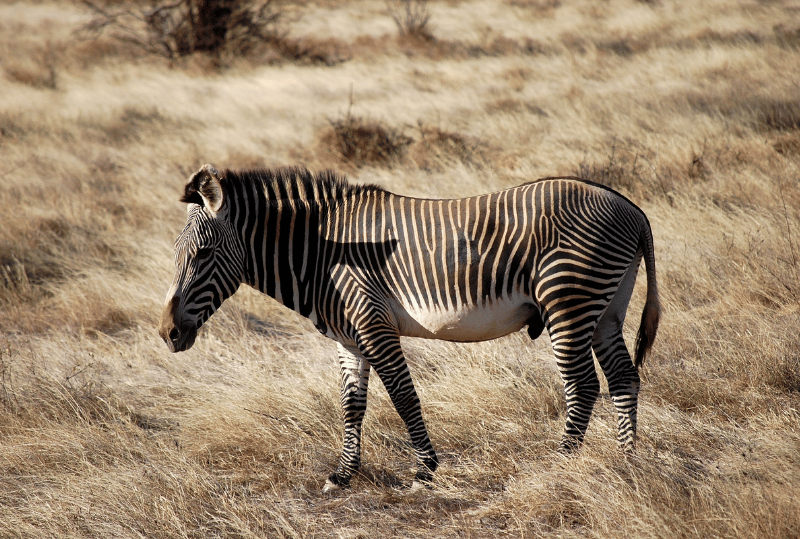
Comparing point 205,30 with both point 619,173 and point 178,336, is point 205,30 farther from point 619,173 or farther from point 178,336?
point 178,336

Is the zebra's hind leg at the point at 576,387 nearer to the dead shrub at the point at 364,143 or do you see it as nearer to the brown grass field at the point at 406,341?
the brown grass field at the point at 406,341

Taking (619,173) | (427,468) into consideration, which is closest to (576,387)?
(427,468)

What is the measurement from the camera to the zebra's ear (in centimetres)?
372

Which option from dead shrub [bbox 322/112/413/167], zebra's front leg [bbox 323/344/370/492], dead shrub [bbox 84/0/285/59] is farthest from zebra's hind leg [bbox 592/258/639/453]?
dead shrub [bbox 84/0/285/59]

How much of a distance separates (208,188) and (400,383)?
1612 mm

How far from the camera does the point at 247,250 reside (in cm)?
400

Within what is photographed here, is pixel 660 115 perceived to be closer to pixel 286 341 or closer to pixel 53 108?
pixel 286 341

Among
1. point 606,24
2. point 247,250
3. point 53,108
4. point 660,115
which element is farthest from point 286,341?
point 606,24

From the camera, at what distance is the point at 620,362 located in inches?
161

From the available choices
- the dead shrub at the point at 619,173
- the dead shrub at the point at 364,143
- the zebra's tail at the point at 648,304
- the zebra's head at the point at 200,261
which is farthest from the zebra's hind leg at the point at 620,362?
the dead shrub at the point at 364,143

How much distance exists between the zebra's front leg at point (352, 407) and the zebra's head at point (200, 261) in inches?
36.7

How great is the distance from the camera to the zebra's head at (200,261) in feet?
12.3

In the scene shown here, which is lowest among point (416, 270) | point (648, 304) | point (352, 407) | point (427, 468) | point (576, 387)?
point (427, 468)

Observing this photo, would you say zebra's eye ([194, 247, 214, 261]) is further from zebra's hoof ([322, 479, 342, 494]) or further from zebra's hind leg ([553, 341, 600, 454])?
zebra's hind leg ([553, 341, 600, 454])
